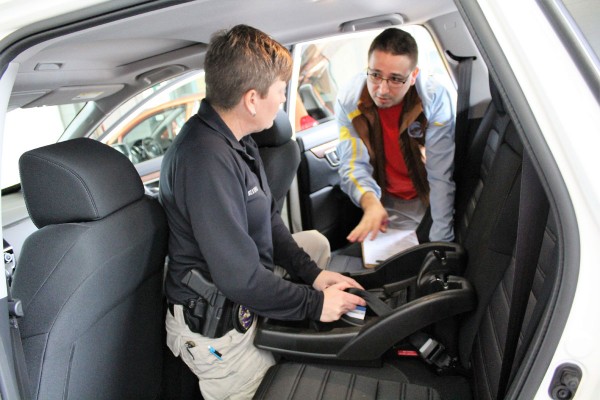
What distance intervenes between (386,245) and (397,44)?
903 millimetres

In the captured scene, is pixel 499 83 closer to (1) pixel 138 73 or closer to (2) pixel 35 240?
(2) pixel 35 240

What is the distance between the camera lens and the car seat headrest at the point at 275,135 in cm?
248

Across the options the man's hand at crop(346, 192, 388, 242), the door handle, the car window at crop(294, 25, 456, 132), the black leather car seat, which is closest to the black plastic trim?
the man's hand at crop(346, 192, 388, 242)

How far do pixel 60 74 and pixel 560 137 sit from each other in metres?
1.51

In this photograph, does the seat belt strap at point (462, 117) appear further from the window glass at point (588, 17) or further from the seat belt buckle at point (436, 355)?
the window glass at point (588, 17)

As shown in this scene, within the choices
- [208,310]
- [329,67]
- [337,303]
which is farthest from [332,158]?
[329,67]

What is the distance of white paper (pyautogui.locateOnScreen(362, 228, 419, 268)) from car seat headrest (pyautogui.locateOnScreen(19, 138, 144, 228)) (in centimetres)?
126

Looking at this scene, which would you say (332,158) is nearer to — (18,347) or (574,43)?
(18,347)

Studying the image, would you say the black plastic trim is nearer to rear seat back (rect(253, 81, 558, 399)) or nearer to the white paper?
rear seat back (rect(253, 81, 558, 399))

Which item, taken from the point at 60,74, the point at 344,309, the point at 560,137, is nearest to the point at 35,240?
the point at 60,74

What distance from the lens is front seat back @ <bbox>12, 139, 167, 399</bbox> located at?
47.2 inches

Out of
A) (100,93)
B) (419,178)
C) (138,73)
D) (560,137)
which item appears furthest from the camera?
(419,178)

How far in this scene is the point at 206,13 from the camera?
4.33 ft

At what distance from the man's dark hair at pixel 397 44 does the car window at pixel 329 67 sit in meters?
0.27
